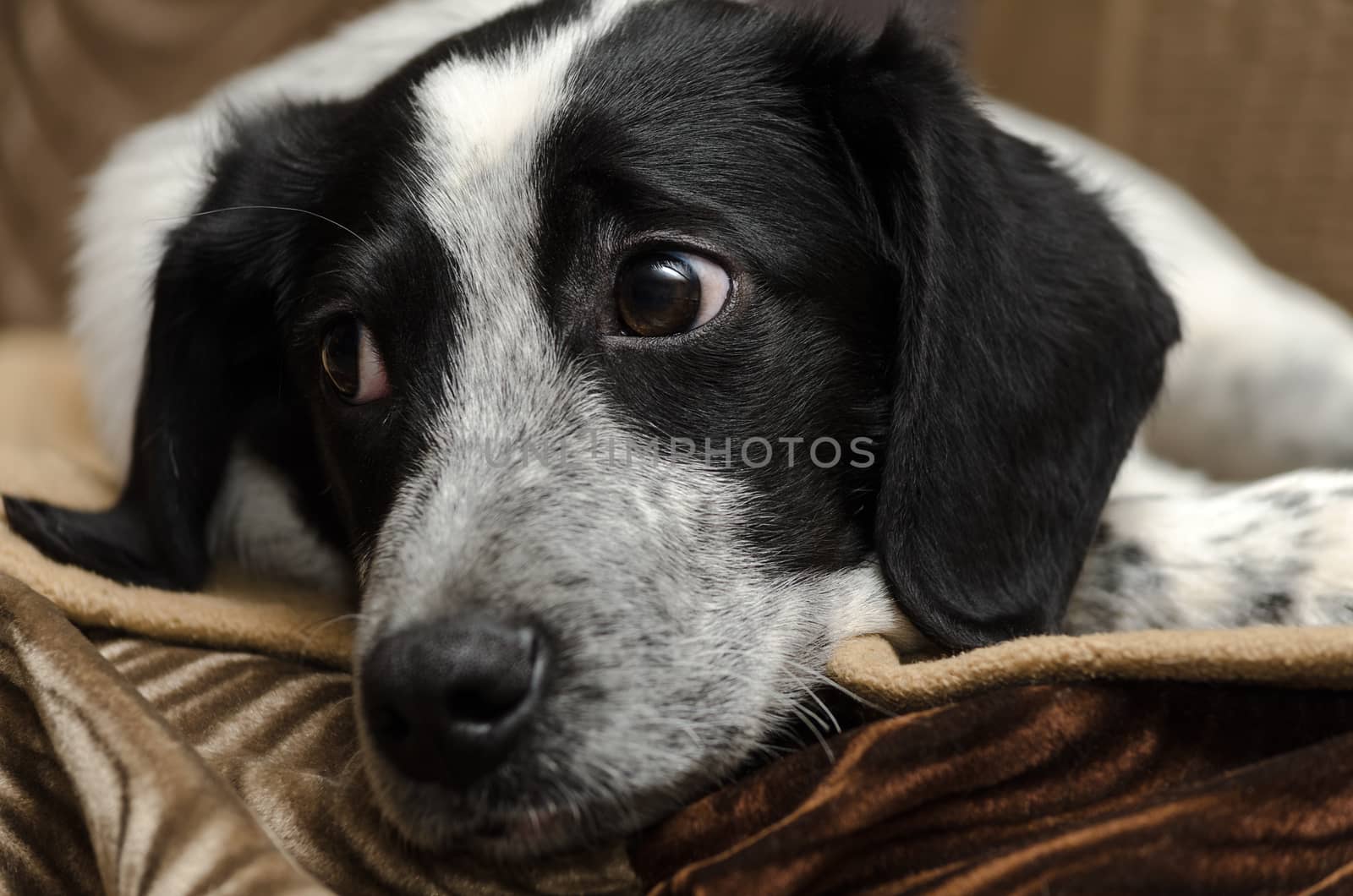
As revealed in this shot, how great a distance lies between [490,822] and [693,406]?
454 millimetres

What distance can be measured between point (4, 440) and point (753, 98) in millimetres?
1389

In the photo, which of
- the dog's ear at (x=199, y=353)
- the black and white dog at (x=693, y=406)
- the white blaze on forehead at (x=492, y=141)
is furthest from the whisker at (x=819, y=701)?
the dog's ear at (x=199, y=353)

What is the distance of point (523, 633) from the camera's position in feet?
3.54

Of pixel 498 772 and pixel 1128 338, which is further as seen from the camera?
pixel 1128 338

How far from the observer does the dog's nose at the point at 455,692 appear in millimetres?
1029

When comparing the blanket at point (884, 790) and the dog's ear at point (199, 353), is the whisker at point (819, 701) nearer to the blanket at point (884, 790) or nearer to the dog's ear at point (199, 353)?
the blanket at point (884, 790)

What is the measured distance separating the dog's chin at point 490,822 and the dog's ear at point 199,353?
63 cm

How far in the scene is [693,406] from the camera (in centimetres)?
129

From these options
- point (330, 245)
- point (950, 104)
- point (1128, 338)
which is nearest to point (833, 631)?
point (1128, 338)

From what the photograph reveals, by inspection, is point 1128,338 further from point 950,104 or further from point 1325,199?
point 1325,199

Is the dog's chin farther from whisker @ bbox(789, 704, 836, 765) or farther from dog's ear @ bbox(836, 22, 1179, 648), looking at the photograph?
dog's ear @ bbox(836, 22, 1179, 648)

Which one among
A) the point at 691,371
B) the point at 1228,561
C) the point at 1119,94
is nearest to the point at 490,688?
the point at 691,371

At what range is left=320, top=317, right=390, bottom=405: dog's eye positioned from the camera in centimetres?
140

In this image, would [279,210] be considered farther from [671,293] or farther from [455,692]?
[455,692]
